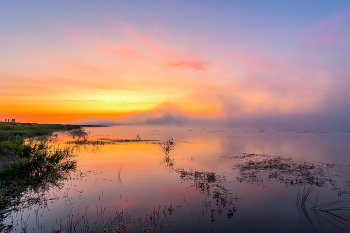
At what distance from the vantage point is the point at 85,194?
1204cm

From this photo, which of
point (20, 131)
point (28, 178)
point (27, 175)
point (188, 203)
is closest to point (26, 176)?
point (27, 175)

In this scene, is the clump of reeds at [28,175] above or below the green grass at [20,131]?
below

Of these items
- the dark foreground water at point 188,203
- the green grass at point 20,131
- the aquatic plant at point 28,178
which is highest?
the green grass at point 20,131

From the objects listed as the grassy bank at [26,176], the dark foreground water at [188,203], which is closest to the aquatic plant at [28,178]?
the grassy bank at [26,176]

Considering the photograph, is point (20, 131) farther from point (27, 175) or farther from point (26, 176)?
point (26, 176)

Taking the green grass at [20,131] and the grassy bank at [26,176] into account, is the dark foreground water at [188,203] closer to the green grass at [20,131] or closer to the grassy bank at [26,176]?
the grassy bank at [26,176]

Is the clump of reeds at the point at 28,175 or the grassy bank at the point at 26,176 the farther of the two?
the clump of reeds at the point at 28,175

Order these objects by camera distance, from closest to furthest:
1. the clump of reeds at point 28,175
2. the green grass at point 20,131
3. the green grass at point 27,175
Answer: the green grass at point 27,175
the clump of reeds at point 28,175
the green grass at point 20,131

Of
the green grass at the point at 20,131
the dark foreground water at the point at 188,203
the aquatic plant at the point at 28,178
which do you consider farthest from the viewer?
the green grass at the point at 20,131

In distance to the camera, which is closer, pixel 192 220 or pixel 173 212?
pixel 192 220

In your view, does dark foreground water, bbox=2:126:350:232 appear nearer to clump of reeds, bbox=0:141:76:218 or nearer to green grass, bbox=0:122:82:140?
clump of reeds, bbox=0:141:76:218

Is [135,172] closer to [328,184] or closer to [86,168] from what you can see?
[86,168]

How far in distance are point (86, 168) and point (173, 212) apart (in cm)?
1265

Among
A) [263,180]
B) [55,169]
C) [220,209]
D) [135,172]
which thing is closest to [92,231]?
[220,209]
